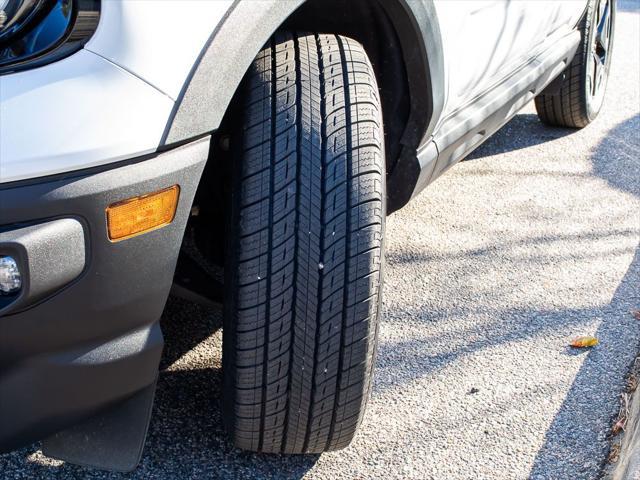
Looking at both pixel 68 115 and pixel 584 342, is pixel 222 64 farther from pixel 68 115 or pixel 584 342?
pixel 584 342

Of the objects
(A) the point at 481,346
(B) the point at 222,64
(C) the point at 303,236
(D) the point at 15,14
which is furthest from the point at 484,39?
(D) the point at 15,14

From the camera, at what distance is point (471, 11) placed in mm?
2285

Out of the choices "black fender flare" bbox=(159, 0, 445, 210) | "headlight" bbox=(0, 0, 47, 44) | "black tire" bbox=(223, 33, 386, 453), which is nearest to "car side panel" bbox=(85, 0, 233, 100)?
"black fender flare" bbox=(159, 0, 445, 210)

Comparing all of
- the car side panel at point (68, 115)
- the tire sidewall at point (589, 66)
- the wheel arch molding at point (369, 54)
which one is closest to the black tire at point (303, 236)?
the wheel arch molding at point (369, 54)

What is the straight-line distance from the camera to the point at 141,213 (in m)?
1.46

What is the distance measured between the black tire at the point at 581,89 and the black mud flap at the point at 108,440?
2.90m

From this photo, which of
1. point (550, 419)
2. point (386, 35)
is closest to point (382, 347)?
point (550, 419)

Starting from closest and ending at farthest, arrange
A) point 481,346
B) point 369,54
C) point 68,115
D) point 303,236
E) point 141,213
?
point 68,115
point 141,213
point 303,236
point 369,54
point 481,346

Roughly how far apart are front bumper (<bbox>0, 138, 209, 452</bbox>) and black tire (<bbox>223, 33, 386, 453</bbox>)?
19 centimetres

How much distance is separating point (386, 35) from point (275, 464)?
1040mm

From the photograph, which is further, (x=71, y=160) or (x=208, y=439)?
(x=208, y=439)

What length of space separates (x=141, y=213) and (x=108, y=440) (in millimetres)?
562

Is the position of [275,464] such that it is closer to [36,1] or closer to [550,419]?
[550,419]

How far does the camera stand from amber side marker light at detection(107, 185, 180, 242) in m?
1.43
